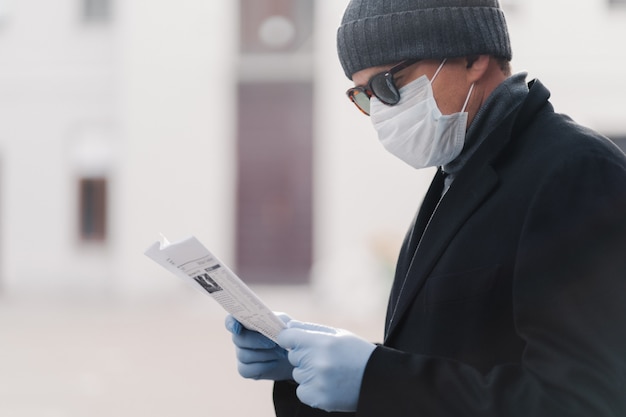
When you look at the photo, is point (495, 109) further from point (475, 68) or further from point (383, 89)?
point (383, 89)

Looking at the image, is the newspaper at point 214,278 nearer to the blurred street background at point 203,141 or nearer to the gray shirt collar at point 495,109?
the gray shirt collar at point 495,109

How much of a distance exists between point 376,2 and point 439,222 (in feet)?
1.28

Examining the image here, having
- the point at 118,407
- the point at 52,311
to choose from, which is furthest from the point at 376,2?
the point at 52,311

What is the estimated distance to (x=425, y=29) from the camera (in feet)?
5.08

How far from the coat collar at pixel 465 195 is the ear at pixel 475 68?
0.09 metres

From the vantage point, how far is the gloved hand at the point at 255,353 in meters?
1.75

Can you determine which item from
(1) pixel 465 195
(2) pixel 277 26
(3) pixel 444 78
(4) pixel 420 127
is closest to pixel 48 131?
(2) pixel 277 26

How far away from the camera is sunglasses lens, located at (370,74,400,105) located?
1644 mm

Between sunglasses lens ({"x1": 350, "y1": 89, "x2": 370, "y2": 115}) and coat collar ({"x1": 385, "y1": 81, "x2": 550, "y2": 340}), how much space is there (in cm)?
29

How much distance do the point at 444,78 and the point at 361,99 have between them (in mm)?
224

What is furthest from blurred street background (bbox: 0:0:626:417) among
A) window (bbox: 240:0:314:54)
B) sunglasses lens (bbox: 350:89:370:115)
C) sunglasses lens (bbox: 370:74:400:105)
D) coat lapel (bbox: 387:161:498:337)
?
coat lapel (bbox: 387:161:498:337)

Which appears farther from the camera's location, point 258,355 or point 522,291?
point 258,355

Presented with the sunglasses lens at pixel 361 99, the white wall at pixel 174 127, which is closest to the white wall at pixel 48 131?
the white wall at pixel 174 127

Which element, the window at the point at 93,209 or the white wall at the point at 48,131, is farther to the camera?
the window at the point at 93,209
